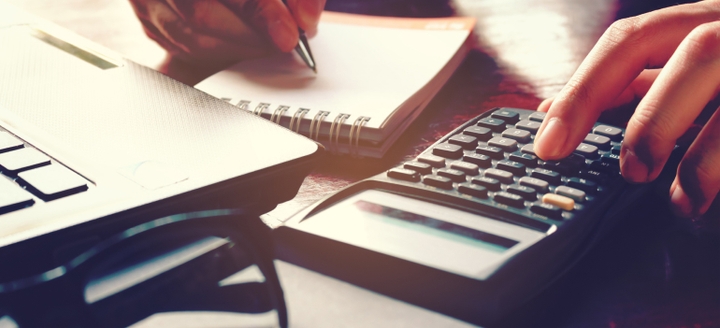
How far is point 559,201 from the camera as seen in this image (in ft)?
1.03

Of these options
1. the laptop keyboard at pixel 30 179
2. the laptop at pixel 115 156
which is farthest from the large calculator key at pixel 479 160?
the laptop keyboard at pixel 30 179

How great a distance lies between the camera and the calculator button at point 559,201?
312 mm

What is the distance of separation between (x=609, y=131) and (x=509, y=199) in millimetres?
130

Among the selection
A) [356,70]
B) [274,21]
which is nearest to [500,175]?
[356,70]

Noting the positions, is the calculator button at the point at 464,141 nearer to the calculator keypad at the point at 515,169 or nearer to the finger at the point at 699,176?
the calculator keypad at the point at 515,169

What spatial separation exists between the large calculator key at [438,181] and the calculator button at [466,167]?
0.02 metres

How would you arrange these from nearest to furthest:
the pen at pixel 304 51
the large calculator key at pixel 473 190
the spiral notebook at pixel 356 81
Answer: the large calculator key at pixel 473 190 → the spiral notebook at pixel 356 81 → the pen at pixel 304 51

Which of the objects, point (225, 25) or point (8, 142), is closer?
point (8, 142)

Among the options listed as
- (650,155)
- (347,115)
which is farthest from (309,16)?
(650,155)

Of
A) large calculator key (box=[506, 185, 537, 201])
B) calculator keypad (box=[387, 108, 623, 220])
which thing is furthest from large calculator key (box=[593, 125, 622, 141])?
large calculator key (box=[506, 185, 537, 201])

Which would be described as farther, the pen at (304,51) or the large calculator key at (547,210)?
the pen at (304,51)

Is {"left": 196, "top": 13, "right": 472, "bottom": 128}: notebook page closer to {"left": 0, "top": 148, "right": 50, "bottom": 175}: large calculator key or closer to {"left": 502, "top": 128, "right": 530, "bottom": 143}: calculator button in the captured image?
{"left": 502, "top": 128, "right": 530, "bottom": 143}: calculator button

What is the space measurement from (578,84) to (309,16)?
301 mm

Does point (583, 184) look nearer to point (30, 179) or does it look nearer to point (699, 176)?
point (699, 176)
